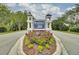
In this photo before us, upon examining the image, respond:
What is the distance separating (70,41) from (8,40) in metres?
0.93

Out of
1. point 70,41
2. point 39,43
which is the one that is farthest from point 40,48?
point 70,41

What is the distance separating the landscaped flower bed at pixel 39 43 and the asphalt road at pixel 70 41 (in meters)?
0.15

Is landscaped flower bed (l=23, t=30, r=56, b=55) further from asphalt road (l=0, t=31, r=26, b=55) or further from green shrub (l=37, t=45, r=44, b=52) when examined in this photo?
asphalt road (l=0, t=31, r=26, b=55)

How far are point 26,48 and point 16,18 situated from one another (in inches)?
19.9

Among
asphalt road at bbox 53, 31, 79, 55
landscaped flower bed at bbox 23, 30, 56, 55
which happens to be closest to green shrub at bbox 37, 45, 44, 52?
landscaped flower bed at bbox 23, 30, 56, 55

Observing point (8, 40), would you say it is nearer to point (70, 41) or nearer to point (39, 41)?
point (39, 41)

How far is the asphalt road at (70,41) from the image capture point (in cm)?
333

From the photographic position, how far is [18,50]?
3.32 meters

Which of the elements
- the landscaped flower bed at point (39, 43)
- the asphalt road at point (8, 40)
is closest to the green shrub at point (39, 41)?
the landscaped flower bed at point (39, 43)

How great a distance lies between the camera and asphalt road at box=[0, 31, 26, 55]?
11.0 feet

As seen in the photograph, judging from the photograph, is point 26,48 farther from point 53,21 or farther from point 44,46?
point 53,21

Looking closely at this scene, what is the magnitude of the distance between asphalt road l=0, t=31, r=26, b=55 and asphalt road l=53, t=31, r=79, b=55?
579mm

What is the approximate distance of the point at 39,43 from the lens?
3320 millimetres

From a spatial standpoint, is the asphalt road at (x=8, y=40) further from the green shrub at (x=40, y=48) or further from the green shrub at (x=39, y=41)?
the green shrub at (x=40, y=48)
